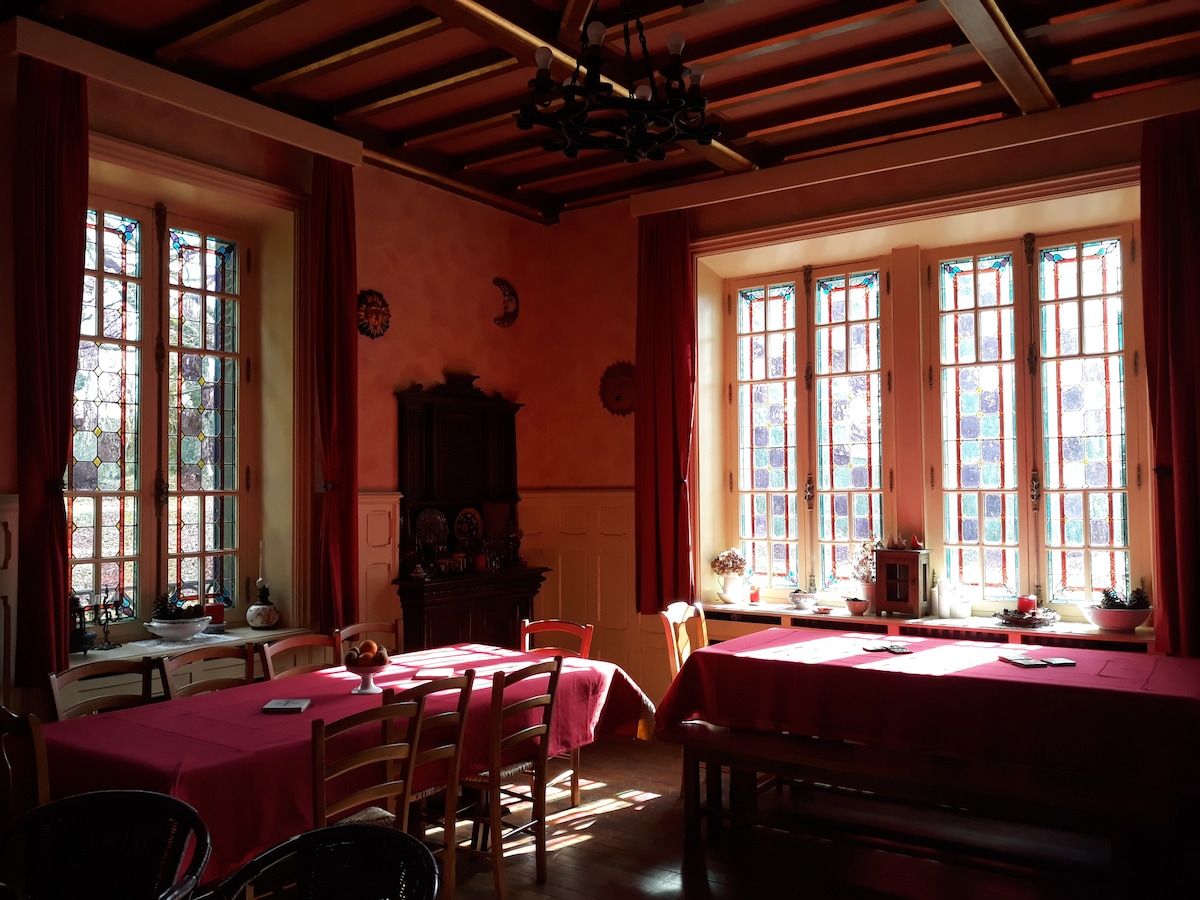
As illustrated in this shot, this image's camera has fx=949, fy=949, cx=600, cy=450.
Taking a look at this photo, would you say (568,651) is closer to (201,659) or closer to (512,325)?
(201,659)

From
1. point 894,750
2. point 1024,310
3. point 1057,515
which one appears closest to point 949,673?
point 894,750

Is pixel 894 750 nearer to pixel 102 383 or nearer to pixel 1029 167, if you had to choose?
pixel 1029 167

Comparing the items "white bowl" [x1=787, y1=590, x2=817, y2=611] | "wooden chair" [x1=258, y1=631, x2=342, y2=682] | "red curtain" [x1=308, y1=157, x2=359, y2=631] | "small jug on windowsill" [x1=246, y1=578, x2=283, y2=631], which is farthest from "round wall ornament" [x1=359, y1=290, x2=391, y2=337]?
"white bowl" [x1=787, y1=590, x2=817, y2=611]

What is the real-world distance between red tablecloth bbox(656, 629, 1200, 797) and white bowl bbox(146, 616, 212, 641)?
99.9 inches

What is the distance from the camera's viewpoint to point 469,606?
643 centimetres

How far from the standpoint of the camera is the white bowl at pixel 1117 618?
5387 mm

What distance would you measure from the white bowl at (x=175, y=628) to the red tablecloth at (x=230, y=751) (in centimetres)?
106

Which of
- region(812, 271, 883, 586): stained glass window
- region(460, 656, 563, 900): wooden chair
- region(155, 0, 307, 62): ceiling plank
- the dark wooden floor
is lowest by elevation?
the dark wooden floor

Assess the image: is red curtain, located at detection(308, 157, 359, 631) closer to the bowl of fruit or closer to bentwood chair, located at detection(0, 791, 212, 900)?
the bowl of fruit

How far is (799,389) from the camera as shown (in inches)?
271

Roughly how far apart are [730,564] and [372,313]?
3002 mm

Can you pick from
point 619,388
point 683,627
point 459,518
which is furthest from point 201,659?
point 619,388

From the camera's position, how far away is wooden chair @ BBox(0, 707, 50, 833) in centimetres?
293

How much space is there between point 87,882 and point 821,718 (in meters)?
3.01
